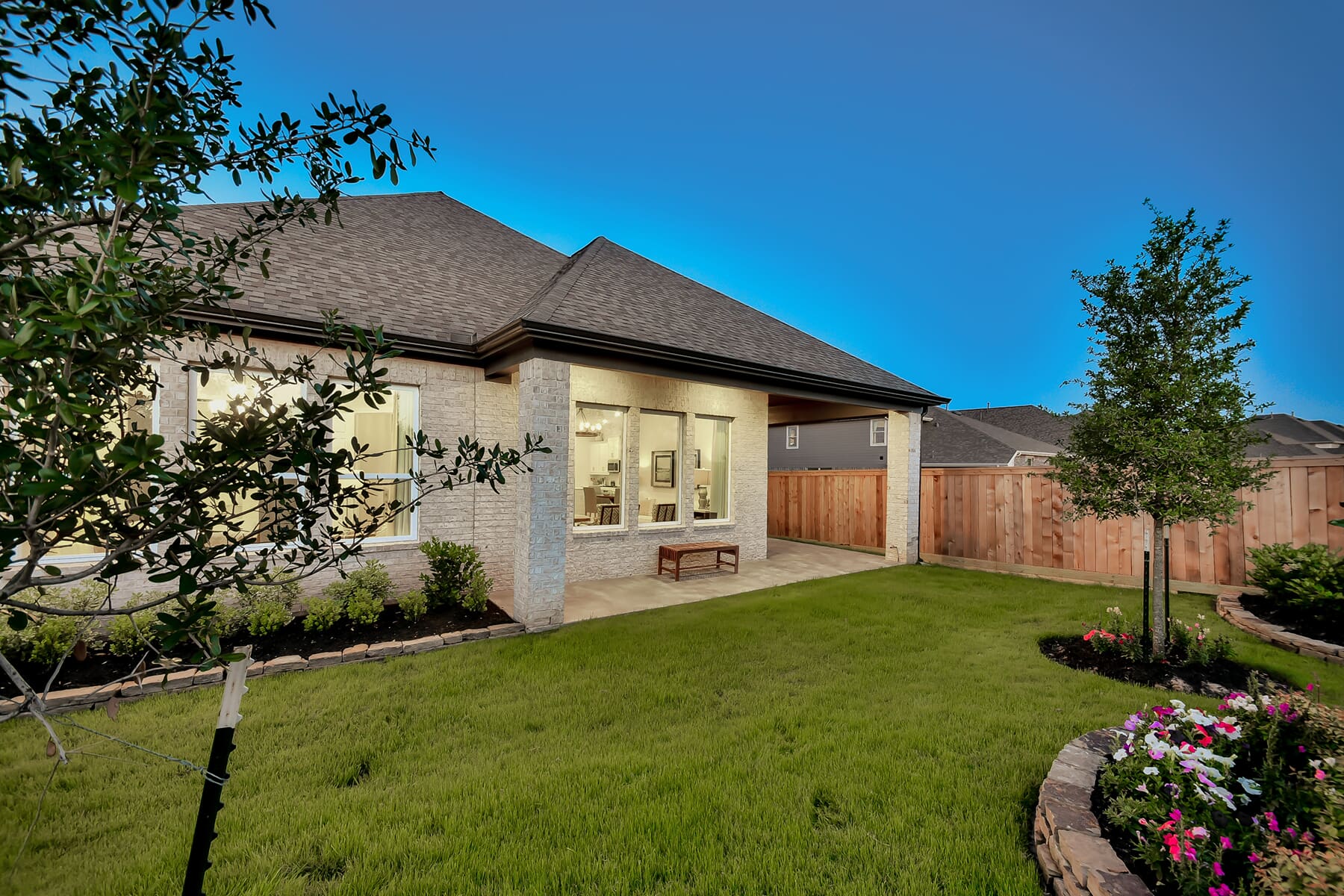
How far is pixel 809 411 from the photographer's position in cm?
1101

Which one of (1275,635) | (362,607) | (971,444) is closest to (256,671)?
(362,607)

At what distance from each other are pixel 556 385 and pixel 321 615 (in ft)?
11.1

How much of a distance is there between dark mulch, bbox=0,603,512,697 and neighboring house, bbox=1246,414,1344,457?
1932 centimetres

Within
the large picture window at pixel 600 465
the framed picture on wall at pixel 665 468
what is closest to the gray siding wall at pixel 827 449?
the framed picture on wall at pixel 665 468

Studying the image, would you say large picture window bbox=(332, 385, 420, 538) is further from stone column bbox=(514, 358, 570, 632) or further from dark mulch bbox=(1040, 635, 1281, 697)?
dark mulch bbox=(1040, 635, 1281, 697)

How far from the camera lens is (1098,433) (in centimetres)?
489

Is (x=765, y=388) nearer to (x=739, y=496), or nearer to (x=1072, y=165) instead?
(x=739, y=496)

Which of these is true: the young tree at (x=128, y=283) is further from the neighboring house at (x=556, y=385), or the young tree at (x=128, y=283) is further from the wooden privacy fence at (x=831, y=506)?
the wooden privacy fence at (x=831, y=506)

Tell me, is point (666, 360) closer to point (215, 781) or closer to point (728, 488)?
point (728, 488)

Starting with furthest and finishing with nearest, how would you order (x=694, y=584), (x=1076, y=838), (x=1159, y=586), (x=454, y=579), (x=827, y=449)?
(x=827, y=449) → (x=694, y=584) → (x=454, y=579) → (x=1159, y=586) → (x=1076, y=838)

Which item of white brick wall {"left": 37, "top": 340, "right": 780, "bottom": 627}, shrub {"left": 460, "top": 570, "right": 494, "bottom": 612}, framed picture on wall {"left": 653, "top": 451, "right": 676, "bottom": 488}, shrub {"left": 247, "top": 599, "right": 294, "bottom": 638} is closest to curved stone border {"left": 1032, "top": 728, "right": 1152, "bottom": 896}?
white brick wall {"left": 37, "top": 340, "right": 780, "bottom": 627}

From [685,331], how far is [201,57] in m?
6.60

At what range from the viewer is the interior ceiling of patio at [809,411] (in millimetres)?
9984

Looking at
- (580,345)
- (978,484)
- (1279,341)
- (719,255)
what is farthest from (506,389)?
(1279,341)
